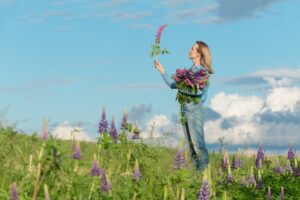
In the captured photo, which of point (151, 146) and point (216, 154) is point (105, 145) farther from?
point (216, 154)

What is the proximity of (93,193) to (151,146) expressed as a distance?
3336mm

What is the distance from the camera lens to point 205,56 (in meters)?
11.5

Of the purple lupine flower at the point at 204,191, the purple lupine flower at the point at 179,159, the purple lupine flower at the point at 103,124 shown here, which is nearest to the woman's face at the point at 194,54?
the purple lupine flower at the point at 103,124

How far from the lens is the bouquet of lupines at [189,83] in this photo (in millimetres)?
11055

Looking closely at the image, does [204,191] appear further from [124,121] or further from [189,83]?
[189,83]

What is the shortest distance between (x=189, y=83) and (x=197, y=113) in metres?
0.56

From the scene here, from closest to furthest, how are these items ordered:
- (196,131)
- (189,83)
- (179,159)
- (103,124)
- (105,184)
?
(105,184), (179,159), (103,124), (189,83), (196,131)

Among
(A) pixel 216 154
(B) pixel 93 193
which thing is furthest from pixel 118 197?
(A) pixel 216 154

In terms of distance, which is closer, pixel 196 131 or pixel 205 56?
pixel 196 131

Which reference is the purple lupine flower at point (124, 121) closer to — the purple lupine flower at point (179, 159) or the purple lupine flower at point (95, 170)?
the purple lupine flower at point (179, 159)

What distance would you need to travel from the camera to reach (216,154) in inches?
495

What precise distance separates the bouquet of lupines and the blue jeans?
12 cm

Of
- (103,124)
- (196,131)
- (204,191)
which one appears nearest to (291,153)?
(196,131)

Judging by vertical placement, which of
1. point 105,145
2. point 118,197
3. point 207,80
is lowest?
point 118,197
